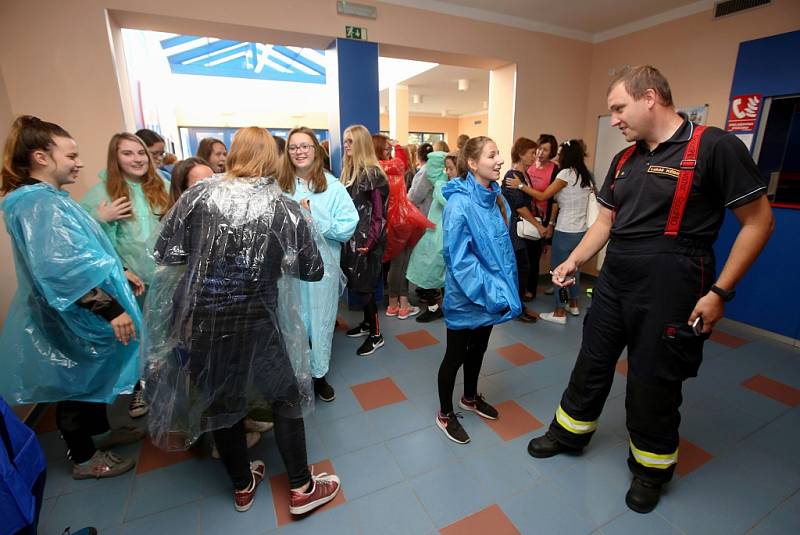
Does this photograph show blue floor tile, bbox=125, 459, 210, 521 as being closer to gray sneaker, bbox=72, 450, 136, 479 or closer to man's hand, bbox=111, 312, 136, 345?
gray sneaker, bbox=72, 450, 136, 479

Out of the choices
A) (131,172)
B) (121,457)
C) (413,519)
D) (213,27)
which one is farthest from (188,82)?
(413,519)

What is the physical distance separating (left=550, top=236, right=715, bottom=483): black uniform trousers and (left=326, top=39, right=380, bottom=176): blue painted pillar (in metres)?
2.46

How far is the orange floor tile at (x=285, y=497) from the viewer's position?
60.7 inches

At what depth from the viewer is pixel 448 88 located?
303 inches

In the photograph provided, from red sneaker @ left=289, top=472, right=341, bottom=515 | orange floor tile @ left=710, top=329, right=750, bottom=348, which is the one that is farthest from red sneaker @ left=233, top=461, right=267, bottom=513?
orange floor tile @ left=710, top=329, right=750, bottom=348

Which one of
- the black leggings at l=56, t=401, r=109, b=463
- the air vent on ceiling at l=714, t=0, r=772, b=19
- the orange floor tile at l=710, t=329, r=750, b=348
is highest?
the air vent on ceiling at l=714, t=0, r=772, b=19

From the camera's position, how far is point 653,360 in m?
1.46

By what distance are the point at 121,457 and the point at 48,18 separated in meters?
2.61

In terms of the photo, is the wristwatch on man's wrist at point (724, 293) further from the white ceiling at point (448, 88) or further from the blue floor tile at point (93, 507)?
the white ceiling at point (448, 88)

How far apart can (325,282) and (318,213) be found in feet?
1.34

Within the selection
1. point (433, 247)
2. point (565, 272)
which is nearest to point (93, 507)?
point (565, 272)

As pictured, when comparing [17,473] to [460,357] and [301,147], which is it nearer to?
[460,357]

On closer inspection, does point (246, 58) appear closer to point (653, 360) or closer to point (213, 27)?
point (213, 27)

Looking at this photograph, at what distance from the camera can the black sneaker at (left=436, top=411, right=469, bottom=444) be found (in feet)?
6.35
